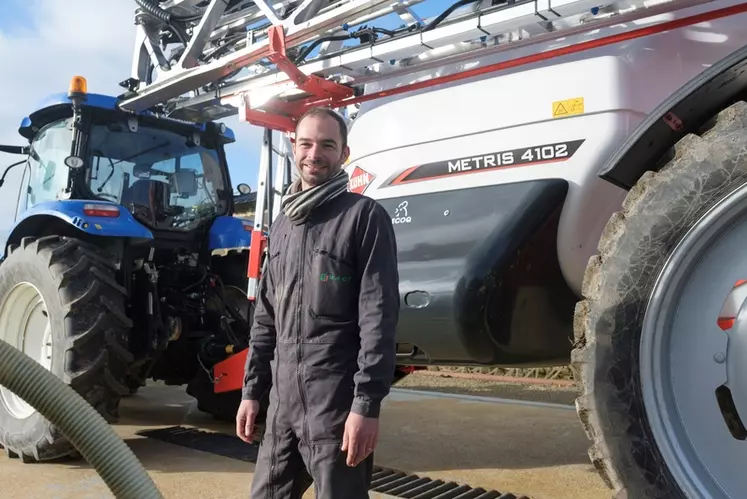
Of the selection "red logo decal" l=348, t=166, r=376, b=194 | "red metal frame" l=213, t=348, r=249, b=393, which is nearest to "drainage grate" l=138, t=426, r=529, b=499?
"red metal frame" l=213, t=348, r=249, b=393

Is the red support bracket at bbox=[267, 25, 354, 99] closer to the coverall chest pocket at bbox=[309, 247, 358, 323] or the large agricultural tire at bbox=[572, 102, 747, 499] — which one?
the coverall chest pocket at bbox=[309, 247, 358, 323]

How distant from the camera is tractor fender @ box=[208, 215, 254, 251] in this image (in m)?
5.06

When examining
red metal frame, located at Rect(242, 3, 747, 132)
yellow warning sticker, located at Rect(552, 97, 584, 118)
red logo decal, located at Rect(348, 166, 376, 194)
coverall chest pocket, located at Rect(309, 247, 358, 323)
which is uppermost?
red metal frame, located at Rect(242, 3, 747, 132)

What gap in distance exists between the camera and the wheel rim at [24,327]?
435 centimetres

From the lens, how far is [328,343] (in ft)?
6.41

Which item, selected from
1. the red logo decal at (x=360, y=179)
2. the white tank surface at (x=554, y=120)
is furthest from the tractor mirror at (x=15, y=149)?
the white tank surface at (x=554, y=120)

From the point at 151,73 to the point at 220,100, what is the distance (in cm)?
98

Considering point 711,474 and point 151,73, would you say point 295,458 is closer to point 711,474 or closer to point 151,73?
point 711,474

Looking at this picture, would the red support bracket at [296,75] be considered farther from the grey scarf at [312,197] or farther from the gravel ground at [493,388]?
the gravel ground at [493,388]

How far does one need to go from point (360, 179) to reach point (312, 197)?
44.0 inches

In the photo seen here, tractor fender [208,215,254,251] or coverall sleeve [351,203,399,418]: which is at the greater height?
coverall sleeve [351,203,399,418]

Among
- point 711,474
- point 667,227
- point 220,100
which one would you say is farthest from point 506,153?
point 220,100

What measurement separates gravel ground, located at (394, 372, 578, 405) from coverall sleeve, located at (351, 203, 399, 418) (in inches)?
173

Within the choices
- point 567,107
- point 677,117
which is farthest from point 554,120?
point 677,117
